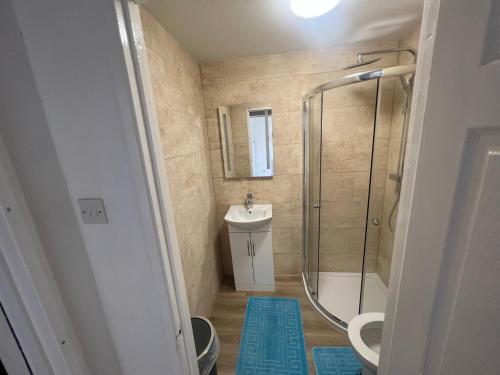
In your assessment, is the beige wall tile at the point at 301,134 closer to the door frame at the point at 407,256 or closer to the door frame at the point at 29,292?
the door frame at the point at 407,256

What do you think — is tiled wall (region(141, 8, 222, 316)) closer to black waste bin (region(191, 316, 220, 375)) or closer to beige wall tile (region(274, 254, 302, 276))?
black waste bin (region(191, 316, 220, 375))

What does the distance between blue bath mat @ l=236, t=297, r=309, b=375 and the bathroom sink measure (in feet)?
2.63

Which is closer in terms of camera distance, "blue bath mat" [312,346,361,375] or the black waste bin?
the black waste bin

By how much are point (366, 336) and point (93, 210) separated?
5.44 feet

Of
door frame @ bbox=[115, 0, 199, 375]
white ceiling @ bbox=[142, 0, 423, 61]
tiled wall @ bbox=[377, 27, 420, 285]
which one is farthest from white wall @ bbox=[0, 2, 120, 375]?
tiled wall @ bbox=[377, 27, 420, 285]

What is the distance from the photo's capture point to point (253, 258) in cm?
198

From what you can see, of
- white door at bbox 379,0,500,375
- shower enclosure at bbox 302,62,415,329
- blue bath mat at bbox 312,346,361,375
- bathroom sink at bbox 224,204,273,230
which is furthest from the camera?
bathroom sink at bbox 224,204,273,230

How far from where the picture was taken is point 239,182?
2078 millimetres

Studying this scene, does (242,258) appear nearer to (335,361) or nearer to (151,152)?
(335,361)

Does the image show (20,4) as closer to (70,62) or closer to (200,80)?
(70,62)

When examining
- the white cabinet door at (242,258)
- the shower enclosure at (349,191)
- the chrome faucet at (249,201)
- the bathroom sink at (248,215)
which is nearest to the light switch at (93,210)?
the bathroom sink at (248,215)

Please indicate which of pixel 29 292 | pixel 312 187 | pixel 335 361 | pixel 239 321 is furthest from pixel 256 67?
pixel 335 361

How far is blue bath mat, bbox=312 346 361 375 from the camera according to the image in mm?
1336

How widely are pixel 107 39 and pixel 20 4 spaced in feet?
0.84
